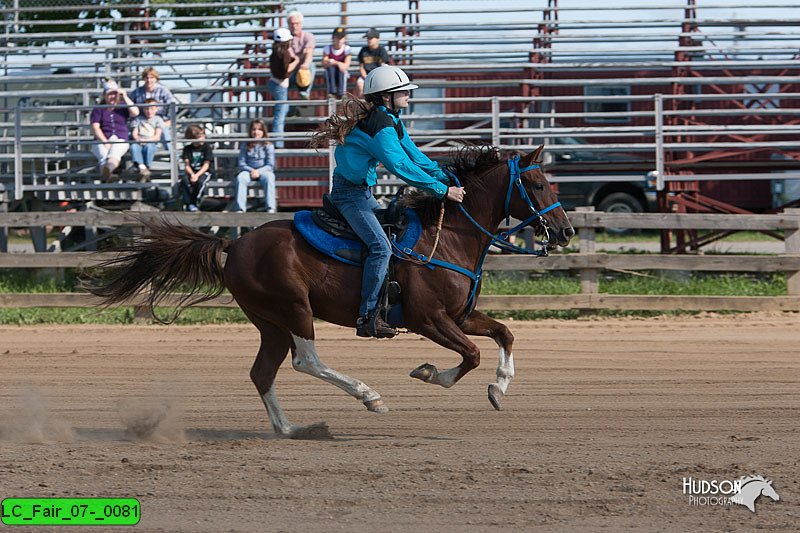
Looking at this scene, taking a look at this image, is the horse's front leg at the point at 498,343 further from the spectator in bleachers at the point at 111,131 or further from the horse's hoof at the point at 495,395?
the spectator in bleachers at the point at 111,131

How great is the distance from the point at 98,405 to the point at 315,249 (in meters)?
2.61

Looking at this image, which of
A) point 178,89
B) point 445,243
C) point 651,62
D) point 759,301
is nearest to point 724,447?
point 445,243

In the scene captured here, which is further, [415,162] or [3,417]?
[3,417]

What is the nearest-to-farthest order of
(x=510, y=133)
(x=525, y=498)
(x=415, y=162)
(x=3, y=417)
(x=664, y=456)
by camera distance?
(x=525, y=498)
(x=664, y=456)
(x=415, y=162)
(x=3, y=417)
(x=510, y=133)

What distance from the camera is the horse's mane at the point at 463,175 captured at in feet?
26.6

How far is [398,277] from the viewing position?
7836 millimetres

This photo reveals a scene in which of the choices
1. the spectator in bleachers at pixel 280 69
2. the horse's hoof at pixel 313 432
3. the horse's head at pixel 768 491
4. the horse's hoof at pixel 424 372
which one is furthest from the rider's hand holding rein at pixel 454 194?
the spectator in bleachers at pixel 280 69

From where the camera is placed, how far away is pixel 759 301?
13.3m

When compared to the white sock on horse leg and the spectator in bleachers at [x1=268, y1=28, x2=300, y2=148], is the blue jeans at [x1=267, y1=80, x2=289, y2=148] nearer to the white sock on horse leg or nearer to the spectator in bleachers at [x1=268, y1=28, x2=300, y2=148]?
the spectator in bleachers at [x1=268, y1=28, x2=300, y2=148]

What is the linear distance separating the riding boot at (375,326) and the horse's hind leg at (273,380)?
2.15 ft

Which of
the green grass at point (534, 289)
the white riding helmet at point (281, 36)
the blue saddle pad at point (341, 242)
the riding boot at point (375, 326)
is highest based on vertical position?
the white riding helmet at point (281, 36)

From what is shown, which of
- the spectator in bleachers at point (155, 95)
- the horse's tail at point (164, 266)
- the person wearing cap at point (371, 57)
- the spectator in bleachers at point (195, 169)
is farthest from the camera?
the spectator in bleachers at point (155, 95)

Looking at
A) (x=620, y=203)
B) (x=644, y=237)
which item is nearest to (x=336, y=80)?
(x=620, y=203)

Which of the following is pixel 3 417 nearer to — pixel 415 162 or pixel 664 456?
pixel 415 162
